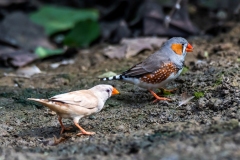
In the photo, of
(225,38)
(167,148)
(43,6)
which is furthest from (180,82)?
(43,6)

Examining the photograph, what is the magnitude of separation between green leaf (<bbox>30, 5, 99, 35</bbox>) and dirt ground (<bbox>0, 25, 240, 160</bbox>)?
2.14m

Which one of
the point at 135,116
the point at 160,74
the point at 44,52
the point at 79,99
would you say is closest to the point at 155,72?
the point at 160,74

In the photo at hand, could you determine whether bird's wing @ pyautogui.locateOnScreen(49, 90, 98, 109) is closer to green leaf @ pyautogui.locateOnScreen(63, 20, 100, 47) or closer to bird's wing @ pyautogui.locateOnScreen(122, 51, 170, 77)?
bird's wing @ pyautogui.locateOnScreen(122, 51, 170, 77)

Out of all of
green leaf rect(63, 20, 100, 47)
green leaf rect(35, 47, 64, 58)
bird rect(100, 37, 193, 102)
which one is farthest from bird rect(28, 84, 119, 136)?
green leaf rect(63, 20, 100, 47)

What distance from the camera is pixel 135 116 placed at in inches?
231

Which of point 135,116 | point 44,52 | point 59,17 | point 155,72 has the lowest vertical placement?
point 44,52

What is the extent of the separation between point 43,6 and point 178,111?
670 centimetres

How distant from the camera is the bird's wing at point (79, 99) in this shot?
5211 millimetres

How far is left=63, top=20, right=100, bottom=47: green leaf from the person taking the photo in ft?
32.0

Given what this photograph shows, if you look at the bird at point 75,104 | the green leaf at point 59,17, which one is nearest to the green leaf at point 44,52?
the green leaf at point 59,17

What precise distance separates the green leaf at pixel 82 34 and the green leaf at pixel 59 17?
77 cm

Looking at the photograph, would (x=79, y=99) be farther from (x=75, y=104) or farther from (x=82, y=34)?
(x=82, y=34)

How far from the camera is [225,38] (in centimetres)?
869

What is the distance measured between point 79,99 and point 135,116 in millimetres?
854
